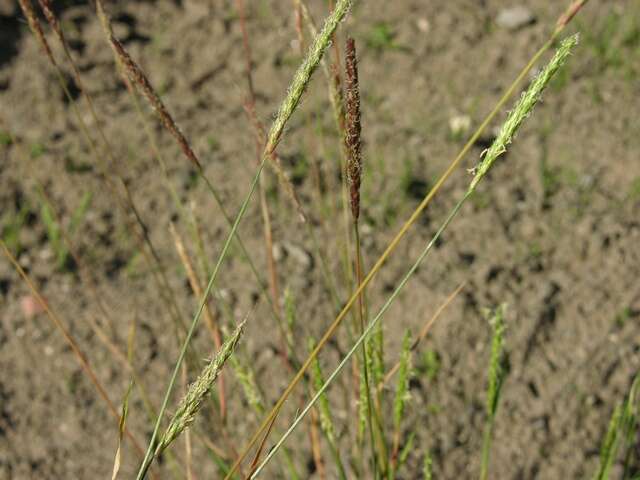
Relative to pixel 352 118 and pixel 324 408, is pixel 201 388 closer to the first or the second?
pixel 352 118

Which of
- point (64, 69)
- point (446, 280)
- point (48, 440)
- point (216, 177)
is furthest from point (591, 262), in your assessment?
point (64, 69)

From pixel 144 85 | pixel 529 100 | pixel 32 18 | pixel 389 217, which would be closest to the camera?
pixel 529 100

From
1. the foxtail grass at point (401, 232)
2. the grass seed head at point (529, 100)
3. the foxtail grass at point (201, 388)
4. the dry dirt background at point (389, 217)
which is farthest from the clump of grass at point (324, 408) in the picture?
the dry dirt background at point (389, 217)

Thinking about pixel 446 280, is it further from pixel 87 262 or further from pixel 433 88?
pixel 87 262

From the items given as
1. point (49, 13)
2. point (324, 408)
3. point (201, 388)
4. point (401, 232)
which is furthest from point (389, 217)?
point (201, 388)

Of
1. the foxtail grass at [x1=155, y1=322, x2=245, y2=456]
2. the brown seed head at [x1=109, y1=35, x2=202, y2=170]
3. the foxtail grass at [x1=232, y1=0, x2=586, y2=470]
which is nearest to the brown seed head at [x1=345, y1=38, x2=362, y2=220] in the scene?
the foxtail grass at [x1=232, y1=0, x2=586, y2=470]
